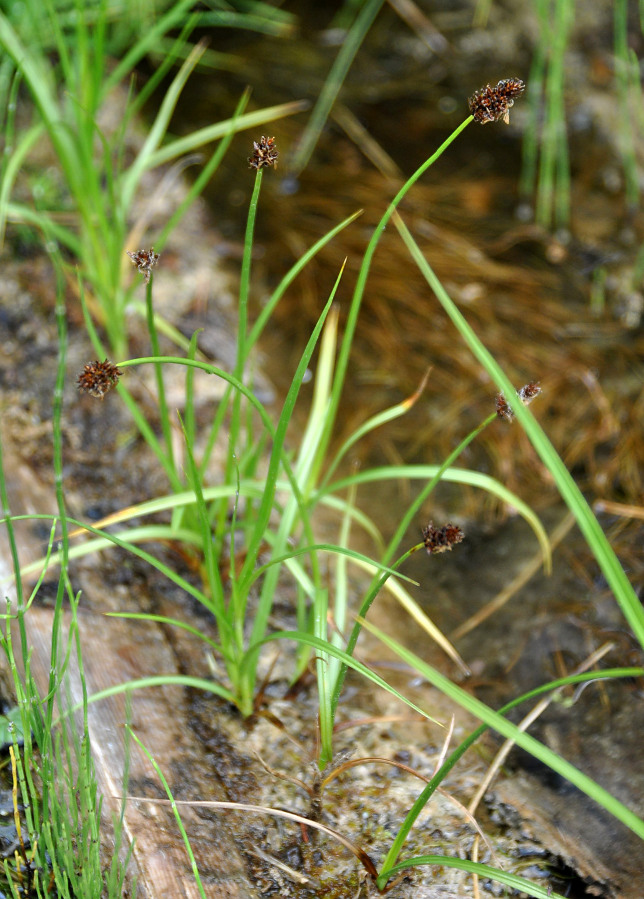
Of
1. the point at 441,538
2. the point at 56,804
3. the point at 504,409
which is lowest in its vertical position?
the point at 56,804

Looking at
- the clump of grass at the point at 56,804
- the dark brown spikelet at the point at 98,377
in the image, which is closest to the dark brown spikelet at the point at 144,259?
the dark brown spikelet at the point at 98,377

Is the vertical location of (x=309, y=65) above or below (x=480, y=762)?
above

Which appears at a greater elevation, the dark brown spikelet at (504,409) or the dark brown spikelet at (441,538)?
the dark brown spikelet at (504,409)

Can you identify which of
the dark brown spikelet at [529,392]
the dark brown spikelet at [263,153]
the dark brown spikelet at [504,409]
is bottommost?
the dark brown spikelet at [504,409]

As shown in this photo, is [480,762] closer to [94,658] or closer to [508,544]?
[508,544]

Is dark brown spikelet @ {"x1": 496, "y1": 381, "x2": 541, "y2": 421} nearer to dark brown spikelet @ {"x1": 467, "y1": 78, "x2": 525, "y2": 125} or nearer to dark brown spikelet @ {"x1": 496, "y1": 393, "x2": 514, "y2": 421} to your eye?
dark brown spikelet @ {"x1": 496, "y1": 393, "x2": 514, "y2": 421}

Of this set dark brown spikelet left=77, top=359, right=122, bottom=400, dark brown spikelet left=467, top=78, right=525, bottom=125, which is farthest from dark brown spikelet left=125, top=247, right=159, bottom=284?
dark brown spikelet left=467, top=78, right=525, bottom=125

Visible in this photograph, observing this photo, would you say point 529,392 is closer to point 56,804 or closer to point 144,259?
point 144,259

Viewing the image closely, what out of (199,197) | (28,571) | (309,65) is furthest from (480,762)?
(309,65)

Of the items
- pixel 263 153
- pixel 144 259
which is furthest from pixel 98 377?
pixel 263 153

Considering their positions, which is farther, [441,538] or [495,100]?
[441,538]

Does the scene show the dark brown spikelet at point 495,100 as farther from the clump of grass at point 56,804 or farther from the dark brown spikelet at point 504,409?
the clump of grass at point 56,804
